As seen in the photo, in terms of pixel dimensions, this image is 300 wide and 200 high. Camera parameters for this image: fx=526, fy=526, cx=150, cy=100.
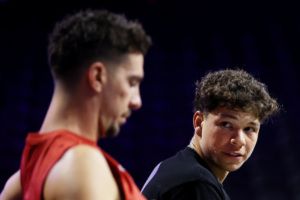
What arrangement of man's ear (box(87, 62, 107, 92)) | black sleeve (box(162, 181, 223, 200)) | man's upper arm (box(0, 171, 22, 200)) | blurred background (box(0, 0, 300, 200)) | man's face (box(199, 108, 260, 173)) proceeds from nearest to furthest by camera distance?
man's ear (box(87, 62, 107, 92)) → man's upper arm (box(0, 171, 22, 200)) → black sleeve (box(162, 181, 223, 200)) → man's face (box(199, 108, 260, 173)) → blurred background (box(0, 0, 300, 200))

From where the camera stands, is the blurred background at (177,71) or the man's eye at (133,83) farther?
the blurred background at (177,71)

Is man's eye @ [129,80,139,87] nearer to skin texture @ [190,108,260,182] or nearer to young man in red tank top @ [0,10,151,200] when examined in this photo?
young man in red tank top @ [0,10,151,200]

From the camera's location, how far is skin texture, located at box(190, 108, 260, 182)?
5.10 feet

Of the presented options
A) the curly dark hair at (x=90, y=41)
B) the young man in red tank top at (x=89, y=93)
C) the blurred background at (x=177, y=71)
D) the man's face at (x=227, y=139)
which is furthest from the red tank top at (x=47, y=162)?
the blurred background at (x=177, y=71)

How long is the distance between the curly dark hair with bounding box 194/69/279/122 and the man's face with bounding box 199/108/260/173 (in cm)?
3

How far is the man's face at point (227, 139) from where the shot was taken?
5.10 ft

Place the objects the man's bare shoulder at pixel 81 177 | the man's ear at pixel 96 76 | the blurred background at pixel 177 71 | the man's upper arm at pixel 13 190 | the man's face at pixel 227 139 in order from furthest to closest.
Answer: the blurred background at pixel 177 71 → the man's face at pixel 227 139 → the man's upper arm at pixel 13 190 → the man's ear at pixel 96 76 → the man's bare shoulder at pixel 81 177

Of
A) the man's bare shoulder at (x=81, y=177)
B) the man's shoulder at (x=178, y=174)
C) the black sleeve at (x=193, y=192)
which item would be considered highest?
the man's bare shoulder at (x=81, y=177)

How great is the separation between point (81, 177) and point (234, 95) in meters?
0.85

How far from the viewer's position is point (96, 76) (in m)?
0.94

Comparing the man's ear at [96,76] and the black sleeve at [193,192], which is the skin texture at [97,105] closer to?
the man's ear at [96,76]

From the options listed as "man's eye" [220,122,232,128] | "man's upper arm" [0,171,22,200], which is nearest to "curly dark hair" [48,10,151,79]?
"man's upper arm" [0,171,22,200]

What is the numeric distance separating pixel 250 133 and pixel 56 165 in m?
0.85

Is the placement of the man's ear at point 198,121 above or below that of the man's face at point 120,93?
below
